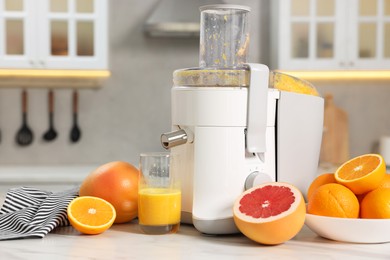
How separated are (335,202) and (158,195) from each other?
29cm

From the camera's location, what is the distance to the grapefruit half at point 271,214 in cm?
93

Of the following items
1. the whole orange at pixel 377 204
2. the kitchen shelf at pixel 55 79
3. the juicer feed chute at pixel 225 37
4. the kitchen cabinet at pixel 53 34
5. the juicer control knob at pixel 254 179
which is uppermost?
the kitchen cabinet at pixel 53 34

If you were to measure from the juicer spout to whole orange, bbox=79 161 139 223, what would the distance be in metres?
0.11

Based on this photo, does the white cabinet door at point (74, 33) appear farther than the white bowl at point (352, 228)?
Yes

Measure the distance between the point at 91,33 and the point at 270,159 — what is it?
229 cm

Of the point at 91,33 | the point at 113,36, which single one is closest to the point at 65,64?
the point at 91,33

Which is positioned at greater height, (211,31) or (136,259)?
(211,31)

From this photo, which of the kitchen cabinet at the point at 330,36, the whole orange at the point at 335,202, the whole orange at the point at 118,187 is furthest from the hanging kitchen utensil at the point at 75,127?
the whole orange at the point at 335,202

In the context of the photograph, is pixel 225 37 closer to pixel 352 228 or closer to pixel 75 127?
pixel 352 228

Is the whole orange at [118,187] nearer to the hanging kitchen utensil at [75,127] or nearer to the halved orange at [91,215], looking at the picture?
the halved orange at [91,215]

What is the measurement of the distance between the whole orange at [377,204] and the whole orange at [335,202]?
0.01m

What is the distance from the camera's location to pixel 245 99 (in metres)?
1.07

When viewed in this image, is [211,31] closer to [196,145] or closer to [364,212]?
[196,145]

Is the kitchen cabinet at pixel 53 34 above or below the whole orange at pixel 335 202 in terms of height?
above
